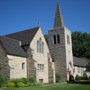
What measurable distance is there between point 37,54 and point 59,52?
896cm

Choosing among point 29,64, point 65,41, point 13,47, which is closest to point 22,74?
point 29,64

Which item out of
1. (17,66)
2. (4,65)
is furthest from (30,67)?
(4,65)

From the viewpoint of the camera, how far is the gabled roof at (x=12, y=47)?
2716 centimetres

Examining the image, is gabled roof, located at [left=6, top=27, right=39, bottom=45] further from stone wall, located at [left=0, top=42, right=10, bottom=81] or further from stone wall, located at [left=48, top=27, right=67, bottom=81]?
stone wall, located at [left=48, top=27, right=67, bottom=81]

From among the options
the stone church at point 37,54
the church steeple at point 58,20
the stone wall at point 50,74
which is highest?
the church steeple at point 58,20

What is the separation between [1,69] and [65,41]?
1905 cm

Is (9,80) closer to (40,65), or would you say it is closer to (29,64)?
(29,64)

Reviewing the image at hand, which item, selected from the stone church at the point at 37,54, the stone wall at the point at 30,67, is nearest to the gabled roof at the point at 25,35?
the stone church at the point at 37,54

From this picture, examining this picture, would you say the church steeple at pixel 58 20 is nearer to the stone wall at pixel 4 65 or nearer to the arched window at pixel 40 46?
the arched window at pixel 40 46

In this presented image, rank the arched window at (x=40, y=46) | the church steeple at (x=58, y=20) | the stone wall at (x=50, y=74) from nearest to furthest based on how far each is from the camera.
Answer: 1. the arched window at (x=40, y=46)
2. the stone wall at (x=50, y=74)
3. the church steeple at (x=58, y=20)

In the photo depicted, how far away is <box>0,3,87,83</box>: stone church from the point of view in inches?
1049

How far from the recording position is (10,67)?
83.4ft

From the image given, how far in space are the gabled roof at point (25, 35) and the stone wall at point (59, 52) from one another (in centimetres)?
806

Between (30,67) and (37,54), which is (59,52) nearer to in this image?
(37,54)
